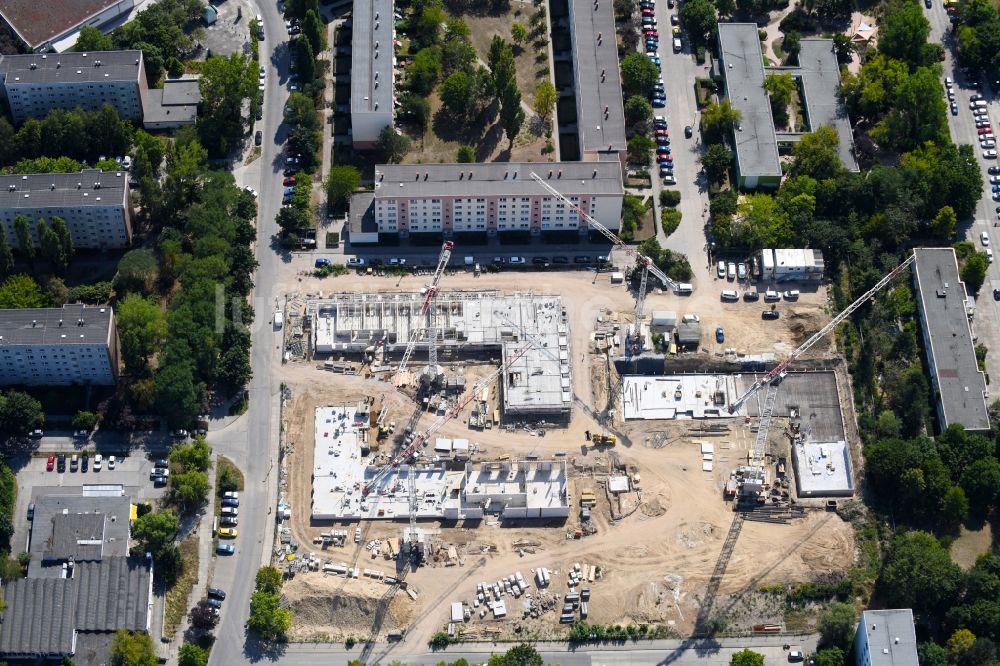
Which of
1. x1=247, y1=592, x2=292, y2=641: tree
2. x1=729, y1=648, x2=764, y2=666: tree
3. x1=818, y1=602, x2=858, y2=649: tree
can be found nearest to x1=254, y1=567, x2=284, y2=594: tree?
x1=247, y1=592, x2=292, y2=641: tree

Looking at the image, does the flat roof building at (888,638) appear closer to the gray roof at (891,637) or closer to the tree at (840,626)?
the gray roof at (891,637)

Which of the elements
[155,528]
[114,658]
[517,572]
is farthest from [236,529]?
[517,572]

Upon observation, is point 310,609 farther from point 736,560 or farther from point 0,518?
point 736,560

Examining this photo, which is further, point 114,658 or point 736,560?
point 736,560

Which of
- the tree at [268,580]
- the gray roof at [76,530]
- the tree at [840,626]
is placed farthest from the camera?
the gray roof at [76,530]

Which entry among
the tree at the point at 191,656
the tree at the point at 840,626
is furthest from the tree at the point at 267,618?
the tree at the point at 840,626

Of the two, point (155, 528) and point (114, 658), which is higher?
point (155, 528)

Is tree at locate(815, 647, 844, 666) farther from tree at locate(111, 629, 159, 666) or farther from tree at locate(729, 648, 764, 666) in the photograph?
tree at locate(111, 629, 159, 666)
